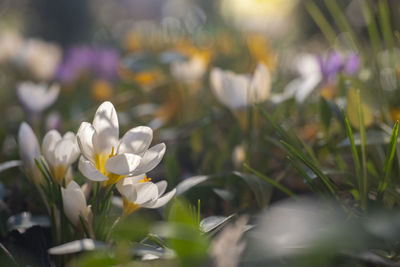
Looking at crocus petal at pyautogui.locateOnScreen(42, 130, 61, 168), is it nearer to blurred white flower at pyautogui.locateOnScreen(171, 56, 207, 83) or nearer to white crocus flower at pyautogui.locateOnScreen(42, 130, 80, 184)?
white crocus flower at pyautogui.locateOnScreen(42, 130, 80, 184)

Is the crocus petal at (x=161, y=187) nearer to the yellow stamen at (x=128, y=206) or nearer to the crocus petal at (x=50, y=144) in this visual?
the yellow stamen at (x=128, y=206)

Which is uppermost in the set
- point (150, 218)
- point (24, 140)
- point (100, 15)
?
point (100, 15)

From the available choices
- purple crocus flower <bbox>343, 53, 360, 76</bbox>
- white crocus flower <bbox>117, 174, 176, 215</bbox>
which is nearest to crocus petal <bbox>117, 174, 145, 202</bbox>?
white crocus flower <bbox>117, 174, 176, 215</bbox>

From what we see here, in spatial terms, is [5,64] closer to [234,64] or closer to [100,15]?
[234,64]

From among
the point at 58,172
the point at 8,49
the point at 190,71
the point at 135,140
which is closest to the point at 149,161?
the point at 135,140

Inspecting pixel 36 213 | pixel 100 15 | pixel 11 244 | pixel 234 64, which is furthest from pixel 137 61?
pixel 100 15

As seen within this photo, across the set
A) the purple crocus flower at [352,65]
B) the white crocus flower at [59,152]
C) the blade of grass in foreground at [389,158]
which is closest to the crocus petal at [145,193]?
the white crocus flower at [59,152]

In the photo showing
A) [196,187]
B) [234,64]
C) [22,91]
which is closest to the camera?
[196,187]
